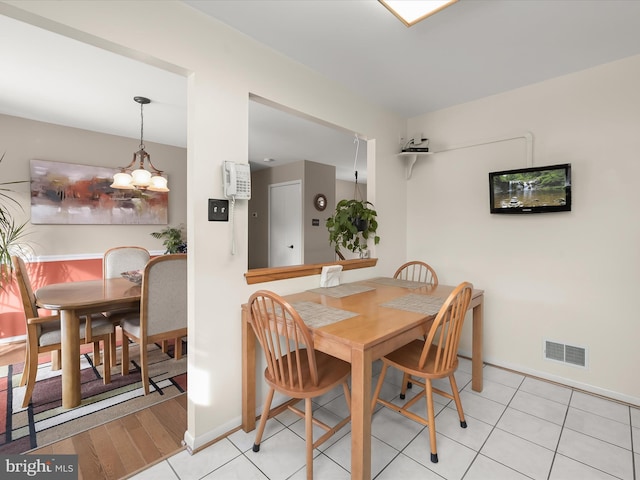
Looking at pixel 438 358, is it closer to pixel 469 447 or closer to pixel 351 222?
pixel 469 447

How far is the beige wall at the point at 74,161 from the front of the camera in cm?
319

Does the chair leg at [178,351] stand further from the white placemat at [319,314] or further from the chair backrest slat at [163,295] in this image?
the white placemat at [319,314]

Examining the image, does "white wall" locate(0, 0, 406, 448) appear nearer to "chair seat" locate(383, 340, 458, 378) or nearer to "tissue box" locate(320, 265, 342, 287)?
"tissue box" locate(320, 265, 342, 287)

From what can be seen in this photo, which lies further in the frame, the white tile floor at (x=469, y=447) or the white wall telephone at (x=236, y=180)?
the white wall telephone at (x=236, y=180)

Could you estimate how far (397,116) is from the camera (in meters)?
3.03

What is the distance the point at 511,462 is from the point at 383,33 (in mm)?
2453

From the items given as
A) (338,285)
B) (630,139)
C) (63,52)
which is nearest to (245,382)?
(338,285)

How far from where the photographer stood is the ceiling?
161 cm

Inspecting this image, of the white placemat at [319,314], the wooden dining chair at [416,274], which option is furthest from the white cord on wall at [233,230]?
the wooden dining chair at [416,274]

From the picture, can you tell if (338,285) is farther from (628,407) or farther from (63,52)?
(63,52)

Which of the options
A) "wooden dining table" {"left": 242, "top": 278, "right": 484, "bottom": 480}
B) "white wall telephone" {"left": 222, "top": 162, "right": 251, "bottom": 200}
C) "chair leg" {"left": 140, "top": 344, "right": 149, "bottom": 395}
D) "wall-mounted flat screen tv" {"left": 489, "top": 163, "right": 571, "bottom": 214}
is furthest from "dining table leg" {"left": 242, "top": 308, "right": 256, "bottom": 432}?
"wall-mounted flat screen tv" {"left": 489, "top": 163, "right": 571, "bottom": 214}

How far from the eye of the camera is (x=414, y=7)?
1.45m

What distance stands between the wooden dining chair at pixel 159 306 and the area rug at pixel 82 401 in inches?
6.8

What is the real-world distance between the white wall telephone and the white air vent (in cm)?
257
